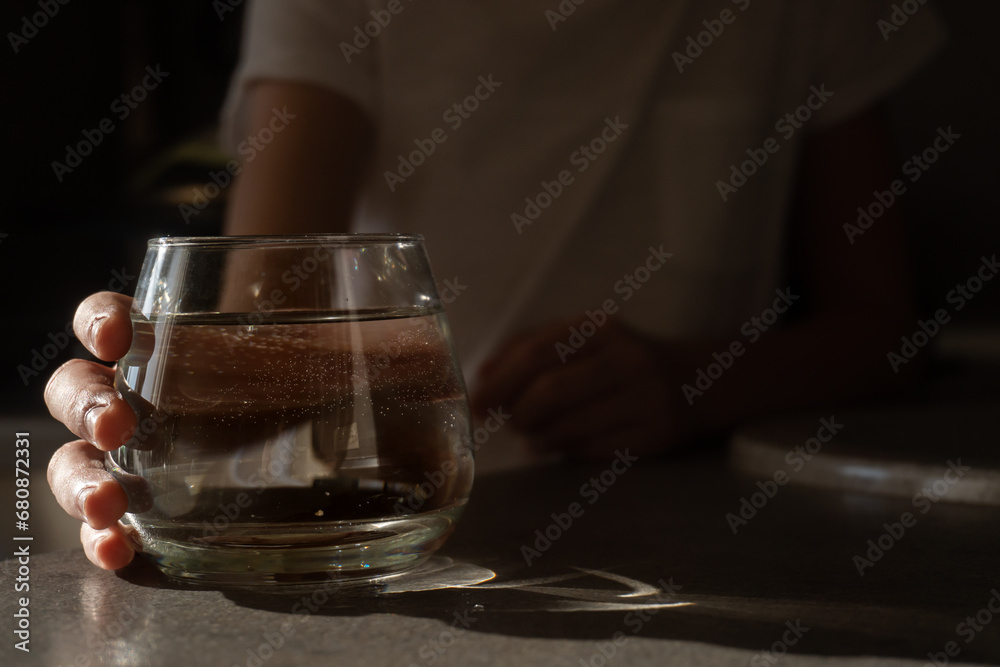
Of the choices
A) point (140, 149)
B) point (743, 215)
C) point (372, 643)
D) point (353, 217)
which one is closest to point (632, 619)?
point (372, 643)

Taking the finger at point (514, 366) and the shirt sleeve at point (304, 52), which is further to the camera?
the shirt sleeve at point (304, 52)

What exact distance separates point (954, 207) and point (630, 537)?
1202mm

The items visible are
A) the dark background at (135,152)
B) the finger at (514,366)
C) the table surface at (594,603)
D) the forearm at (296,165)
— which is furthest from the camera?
the dark background at (135,152)

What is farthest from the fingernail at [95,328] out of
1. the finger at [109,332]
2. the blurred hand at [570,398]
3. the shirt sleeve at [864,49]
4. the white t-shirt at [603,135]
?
the shirt sleeve at [864,49]

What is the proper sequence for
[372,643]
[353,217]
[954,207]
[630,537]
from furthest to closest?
1. [954,207]
2. [353,217]
3. [630,537]
4. [372,643]

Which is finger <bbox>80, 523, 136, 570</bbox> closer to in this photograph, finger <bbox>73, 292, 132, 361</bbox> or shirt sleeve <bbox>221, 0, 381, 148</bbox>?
finger <bbox>73, 292, 132, 361</bbox>

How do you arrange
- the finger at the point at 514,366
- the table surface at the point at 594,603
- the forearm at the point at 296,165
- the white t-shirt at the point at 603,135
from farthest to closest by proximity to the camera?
the white t-shirt at the point at 603,135 < the forearm at the point at 296,165 < the finger at the point at 514,366 < the table surface at the point at 594,603

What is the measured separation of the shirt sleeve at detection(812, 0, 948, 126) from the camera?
1.13 metres

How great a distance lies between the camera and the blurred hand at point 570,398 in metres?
0.75

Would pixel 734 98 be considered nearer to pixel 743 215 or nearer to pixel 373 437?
pixel 743 215

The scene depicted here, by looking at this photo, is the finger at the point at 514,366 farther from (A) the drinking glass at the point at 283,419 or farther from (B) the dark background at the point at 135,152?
(B) the dark background at the point at 135,152

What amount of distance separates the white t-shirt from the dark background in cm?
23

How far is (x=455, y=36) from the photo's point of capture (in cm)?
111

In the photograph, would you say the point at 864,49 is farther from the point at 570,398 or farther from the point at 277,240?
the point at 277,240
